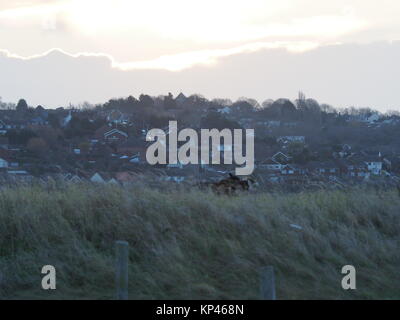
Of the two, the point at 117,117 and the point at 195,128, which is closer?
the point at 195,128

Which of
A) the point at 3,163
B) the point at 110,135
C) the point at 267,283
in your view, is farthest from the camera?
the point at 110,135

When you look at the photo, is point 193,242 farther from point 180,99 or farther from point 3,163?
point 180,99

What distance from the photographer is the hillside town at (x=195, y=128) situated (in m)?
13.4

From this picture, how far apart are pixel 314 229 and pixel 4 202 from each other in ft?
13.7

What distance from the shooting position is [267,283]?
5.59 meters

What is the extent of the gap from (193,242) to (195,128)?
14.9 meters

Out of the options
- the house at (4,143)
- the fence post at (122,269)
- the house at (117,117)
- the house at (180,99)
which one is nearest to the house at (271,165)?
the house at (4,143)

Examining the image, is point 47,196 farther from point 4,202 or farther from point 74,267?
point 74,267

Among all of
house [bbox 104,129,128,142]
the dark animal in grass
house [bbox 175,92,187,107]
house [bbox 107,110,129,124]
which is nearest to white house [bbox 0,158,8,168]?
house [bbox 104,129,128,142]

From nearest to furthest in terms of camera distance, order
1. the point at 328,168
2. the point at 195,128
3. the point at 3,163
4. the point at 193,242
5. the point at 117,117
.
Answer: the point at 193,242, the point at 328,168, the point at 3,163, the point at 195,128, the point at 117,117

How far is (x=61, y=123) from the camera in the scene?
23.4 meters

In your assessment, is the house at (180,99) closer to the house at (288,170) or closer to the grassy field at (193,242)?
the house at (288,170)

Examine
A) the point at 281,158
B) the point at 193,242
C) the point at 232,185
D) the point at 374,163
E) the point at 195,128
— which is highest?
the point at 195,128

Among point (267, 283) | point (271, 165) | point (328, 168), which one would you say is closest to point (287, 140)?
point (271, 165)
